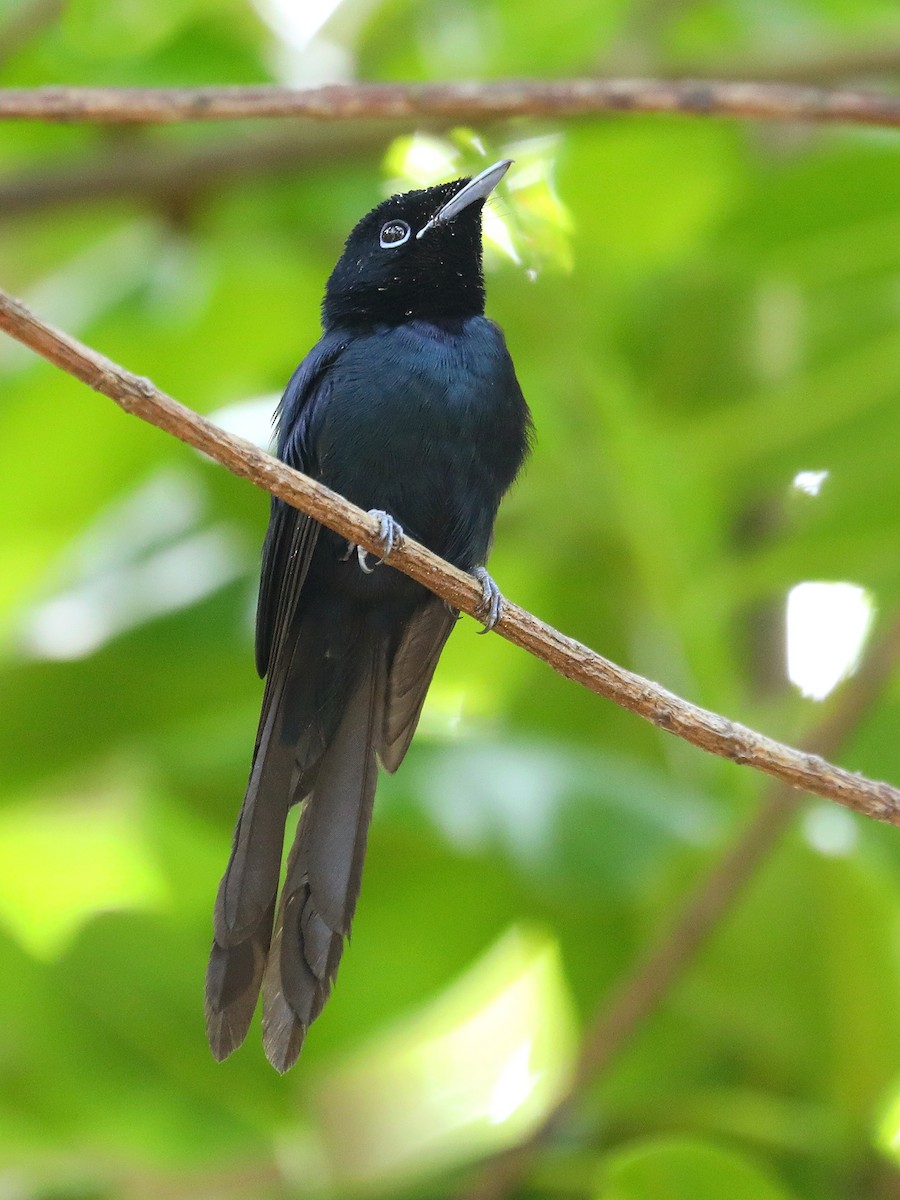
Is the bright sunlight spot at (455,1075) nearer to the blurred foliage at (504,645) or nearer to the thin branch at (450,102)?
the blurred foliage at (504,645)

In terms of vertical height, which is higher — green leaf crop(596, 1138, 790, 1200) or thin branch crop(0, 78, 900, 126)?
thin branch crop(0, 78, 900, 126)

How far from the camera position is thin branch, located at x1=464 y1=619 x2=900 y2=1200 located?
345 centimetres

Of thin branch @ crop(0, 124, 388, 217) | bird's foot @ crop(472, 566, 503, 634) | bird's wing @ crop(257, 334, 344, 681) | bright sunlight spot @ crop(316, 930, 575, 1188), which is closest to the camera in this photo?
bird's foot @ crop(472, 566, 503, 634)

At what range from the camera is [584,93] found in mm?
2732

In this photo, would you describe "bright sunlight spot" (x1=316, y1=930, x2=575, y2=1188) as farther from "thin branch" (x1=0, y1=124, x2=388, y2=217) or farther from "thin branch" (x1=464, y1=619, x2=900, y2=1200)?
"thin branch" (x1=0, y1=124, x2=388, y2=217)

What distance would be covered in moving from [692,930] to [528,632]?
118 cm

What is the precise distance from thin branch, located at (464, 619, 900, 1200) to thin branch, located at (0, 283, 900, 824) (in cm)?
100

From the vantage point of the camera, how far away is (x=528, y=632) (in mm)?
2574

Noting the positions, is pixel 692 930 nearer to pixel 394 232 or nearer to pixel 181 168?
pixel 394 232

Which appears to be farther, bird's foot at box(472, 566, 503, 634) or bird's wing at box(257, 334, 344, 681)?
bird's wing at box(257, 334, 344, 681)

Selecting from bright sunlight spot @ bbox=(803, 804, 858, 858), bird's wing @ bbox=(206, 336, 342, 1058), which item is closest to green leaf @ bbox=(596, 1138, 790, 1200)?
bright sunlight spot @ bbox=(803, 804, 858, 858)

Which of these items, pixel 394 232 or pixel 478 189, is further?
pixel 394 232

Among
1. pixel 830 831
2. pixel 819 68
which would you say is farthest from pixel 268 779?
pixel 819 68

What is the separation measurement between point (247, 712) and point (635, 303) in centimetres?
165
